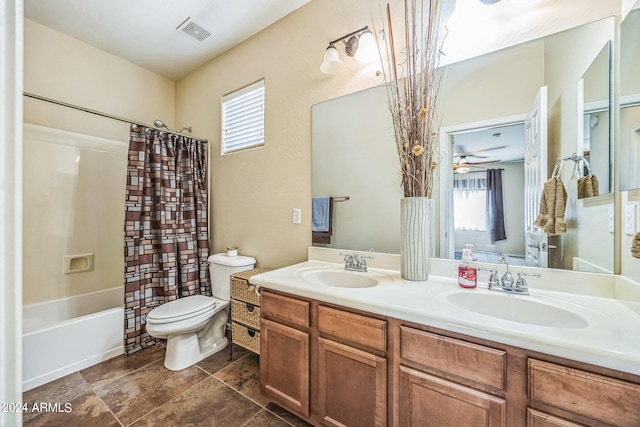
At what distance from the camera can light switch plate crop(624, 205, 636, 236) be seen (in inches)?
38.5

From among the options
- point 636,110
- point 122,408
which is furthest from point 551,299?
point 122,408

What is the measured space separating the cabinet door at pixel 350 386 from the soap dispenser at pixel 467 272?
0.54 metres

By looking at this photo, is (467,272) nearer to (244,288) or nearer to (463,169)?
(463,169)

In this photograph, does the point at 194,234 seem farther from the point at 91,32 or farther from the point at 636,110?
the point at 636,110

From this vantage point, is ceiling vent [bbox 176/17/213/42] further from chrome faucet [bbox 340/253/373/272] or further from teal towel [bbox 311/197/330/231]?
chrome faucet [bbox 340/253/373/272]

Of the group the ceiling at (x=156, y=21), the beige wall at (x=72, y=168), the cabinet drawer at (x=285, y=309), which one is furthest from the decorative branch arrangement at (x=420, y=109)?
the beige wall at (x=72, y=168)

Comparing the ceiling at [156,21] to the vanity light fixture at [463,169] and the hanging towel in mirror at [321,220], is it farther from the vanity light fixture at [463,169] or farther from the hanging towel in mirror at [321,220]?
the vanity light fixture at [463,169]

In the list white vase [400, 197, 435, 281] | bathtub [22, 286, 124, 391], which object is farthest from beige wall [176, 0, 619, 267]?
bathtub [22, 286, 124, 391]

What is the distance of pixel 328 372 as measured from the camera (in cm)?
122

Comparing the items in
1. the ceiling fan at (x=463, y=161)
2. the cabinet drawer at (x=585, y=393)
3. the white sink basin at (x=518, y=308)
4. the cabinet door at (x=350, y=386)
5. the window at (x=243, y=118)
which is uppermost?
the window at (x=243, y=118)

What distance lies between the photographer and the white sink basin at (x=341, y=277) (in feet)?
4.86

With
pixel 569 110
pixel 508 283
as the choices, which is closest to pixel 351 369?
pixel 508 283

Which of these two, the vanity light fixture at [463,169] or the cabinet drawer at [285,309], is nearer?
the cabinet drawer at [285,309]

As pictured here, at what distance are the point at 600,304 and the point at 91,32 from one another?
3.80 m
